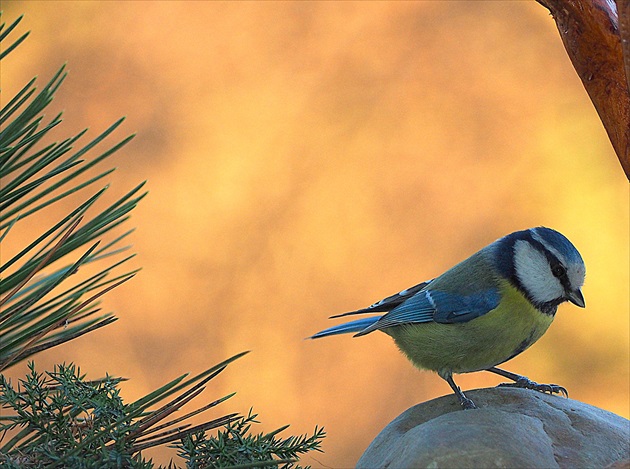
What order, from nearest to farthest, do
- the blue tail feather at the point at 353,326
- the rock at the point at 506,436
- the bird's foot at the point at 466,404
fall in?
1. the rock at the point at 506,436
2. the bird's foot at the point at 466,404
3. the blue tail feather at the point at 353,326

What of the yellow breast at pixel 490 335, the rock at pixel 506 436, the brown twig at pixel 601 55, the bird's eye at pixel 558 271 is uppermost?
the brown twig at pixel 601 55

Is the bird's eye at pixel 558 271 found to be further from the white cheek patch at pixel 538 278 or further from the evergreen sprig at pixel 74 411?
the evergreen sprig at pixel 74 411

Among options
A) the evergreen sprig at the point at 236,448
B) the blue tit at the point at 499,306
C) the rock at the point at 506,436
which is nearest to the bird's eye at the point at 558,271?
the blue tit at the point at 499,306

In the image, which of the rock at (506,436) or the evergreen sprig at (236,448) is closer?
the evergreen sprig at (236,448)

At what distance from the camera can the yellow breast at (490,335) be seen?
1.14 meters

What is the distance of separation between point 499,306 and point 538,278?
0.07m

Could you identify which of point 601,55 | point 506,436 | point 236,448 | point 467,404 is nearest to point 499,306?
point 467,404

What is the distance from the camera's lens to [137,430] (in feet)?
2.52

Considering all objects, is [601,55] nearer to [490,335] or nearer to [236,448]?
[490,335]

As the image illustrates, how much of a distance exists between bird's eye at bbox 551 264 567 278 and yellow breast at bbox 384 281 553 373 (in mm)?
56

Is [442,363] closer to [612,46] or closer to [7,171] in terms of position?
[612,46]

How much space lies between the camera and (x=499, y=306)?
1.15 metres

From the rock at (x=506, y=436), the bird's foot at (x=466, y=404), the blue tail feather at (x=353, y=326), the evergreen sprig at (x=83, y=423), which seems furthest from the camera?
the blue tail feather at (x=353, y=326)

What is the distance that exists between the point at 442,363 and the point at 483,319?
9 centimetres
